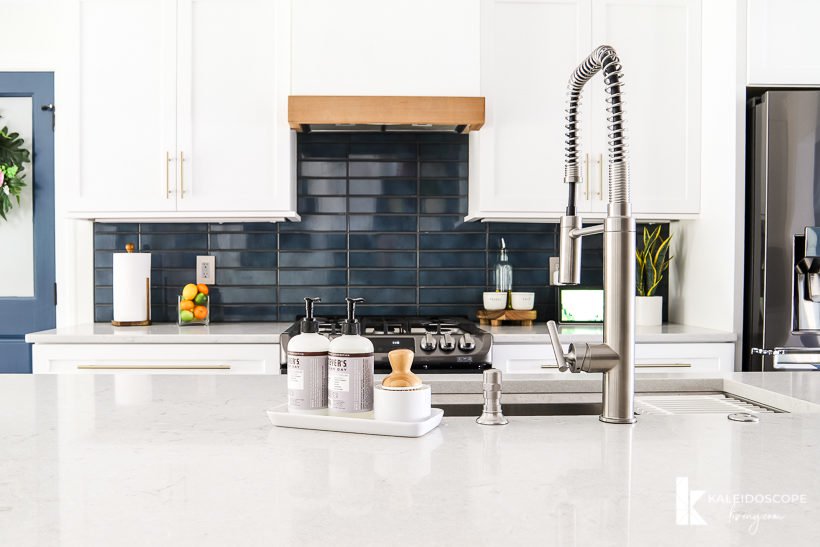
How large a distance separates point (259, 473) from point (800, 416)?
961mm

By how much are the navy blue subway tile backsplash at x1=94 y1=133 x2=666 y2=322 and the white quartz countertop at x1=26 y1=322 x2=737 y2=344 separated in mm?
435

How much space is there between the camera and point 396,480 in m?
0.92

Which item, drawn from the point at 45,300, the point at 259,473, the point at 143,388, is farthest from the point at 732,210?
the point at 45,300

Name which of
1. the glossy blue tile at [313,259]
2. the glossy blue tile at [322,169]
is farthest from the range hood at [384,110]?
the glossy blue tile at [313,259]

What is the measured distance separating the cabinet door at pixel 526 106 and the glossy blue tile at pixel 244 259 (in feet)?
3.46

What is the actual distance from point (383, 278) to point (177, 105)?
1.19 m

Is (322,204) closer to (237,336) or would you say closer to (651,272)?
(237,336)

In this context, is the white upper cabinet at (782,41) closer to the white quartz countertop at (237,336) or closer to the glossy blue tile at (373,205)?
the white quartz countertop at (237,336)

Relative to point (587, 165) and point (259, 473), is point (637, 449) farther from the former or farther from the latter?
point (587, 165)

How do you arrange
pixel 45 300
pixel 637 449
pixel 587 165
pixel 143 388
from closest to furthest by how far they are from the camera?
pixel 637 449 < pixel 143 388 < pixel 587 165 < pixel 45 300

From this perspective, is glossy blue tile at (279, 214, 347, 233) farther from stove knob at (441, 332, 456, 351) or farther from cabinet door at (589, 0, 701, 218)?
cabinet door at (589, 0, 701, 218)

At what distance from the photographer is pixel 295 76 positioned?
3.04 m

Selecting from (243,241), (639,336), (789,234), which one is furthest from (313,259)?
(789,234)

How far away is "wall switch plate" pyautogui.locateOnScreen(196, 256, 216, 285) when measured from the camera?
3451mm
